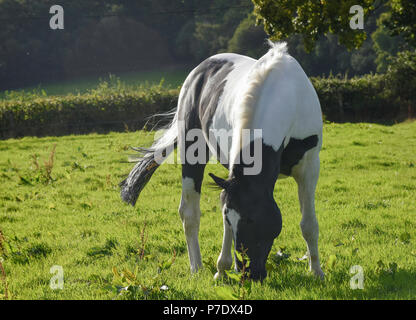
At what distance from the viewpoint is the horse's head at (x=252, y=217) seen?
9.74ft

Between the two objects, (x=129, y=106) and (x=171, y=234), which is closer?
(x=171, y=234)

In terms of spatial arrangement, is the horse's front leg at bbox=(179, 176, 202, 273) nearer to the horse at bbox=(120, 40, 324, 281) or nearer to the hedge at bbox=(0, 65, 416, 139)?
the horse at bbox=(120, 40, 324, 281)

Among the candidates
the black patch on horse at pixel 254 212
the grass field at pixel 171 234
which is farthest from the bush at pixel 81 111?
the black patch on horse at pixel 254 212

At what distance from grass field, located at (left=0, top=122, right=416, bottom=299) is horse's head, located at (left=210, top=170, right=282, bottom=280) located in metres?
0.22

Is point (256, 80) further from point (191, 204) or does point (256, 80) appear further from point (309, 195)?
point (191, 204)

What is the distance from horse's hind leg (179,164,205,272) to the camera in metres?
4.68

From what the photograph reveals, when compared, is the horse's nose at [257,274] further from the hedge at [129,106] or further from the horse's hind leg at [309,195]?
the hedge at [129,106]

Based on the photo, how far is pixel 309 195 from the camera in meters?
3.94

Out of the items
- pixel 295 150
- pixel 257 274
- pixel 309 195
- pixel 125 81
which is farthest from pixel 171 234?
pixel 125 81

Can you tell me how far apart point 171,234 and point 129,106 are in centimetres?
1790

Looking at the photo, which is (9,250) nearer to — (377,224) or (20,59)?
(377,224)
